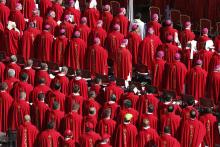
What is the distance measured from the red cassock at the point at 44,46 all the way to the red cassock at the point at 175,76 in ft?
13.9

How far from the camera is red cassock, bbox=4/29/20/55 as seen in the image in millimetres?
39438

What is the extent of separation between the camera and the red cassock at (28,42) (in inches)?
1547

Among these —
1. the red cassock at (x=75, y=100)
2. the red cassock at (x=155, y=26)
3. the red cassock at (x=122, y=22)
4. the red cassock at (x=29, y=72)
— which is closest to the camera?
the red cassock at (x=75, y=100)

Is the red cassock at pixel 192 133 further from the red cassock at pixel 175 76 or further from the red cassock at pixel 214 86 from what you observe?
the red cassock at pixel 175 76

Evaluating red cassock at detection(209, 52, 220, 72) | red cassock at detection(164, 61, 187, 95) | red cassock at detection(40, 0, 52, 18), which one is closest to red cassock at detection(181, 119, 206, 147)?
red cassock at detection(164, 61, 187, 95)

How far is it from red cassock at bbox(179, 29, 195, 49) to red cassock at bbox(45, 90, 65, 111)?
628cm

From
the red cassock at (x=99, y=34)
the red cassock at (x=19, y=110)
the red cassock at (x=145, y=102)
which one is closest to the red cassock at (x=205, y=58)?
the red cassock at (x=145, y=102)

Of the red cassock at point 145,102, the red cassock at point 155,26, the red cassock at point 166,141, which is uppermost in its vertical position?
the red cassock at point 155,26

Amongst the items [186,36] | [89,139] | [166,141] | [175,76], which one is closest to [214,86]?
[175,76]

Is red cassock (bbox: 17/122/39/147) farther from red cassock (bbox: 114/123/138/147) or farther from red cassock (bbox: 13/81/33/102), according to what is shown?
red cassock (bbox: 13/81/33/102)

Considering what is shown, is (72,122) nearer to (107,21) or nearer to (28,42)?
(28,42)

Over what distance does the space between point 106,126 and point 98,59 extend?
537 centimetres

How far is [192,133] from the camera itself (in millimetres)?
33281

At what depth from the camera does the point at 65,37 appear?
1537 inches
